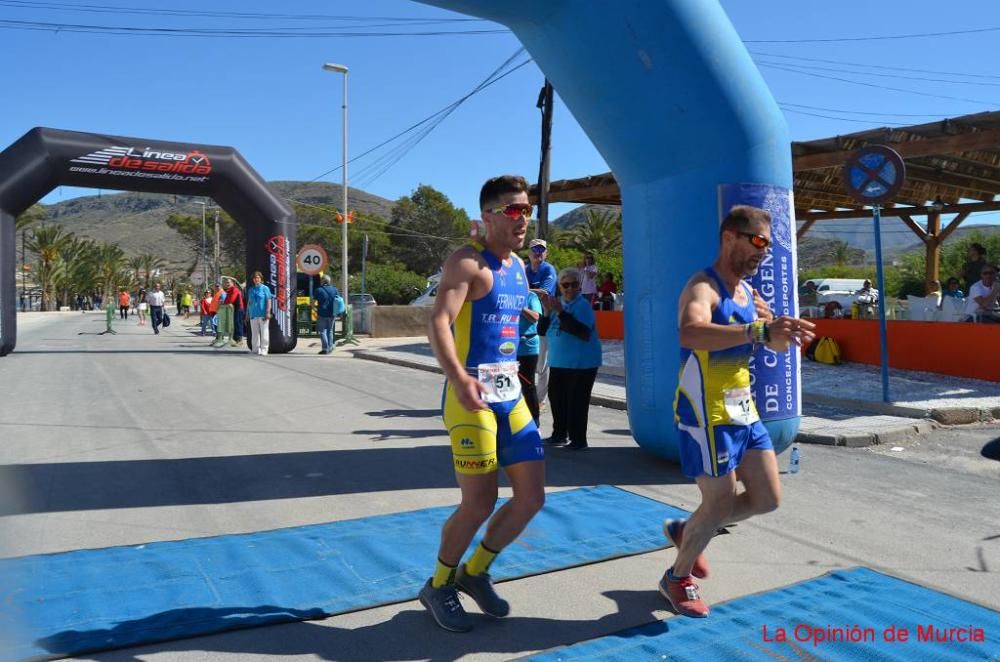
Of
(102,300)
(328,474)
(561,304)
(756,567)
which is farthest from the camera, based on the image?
(102,300)

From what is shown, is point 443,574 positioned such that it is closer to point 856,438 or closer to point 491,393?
point 491,393

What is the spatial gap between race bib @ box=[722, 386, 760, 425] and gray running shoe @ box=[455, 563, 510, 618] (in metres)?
1.29

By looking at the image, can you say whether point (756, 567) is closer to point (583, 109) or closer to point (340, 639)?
point (340, 639)

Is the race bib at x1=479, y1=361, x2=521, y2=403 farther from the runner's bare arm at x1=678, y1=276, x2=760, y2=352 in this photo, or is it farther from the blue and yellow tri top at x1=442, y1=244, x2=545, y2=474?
the runner's bare arm at x1=678, y1=276, x2=760, y2=352

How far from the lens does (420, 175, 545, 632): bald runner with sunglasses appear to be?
328 cm

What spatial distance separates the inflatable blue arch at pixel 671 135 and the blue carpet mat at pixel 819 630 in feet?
7.36

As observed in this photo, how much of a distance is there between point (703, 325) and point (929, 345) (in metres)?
10.1

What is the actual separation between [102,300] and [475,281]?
346 feet

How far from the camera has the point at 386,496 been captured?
18.7ft

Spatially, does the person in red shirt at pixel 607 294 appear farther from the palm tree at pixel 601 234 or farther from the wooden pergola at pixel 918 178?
the palm tree at pixel 601 234

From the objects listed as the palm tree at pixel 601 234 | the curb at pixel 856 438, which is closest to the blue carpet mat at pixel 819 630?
the curb at pixel 856 438

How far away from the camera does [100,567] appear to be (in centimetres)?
411

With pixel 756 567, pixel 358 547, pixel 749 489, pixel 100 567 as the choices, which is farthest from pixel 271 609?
pixel 756 567

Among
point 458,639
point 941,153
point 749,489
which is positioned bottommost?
point 458,639
